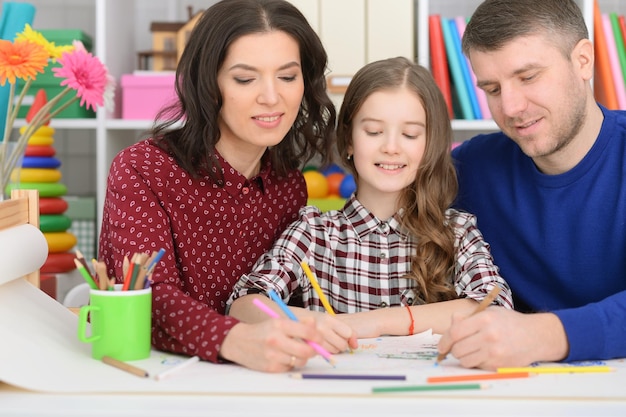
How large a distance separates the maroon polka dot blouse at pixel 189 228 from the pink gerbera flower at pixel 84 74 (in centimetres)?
48

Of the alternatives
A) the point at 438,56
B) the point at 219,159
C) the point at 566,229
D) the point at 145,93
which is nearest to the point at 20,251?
the point at 219,159

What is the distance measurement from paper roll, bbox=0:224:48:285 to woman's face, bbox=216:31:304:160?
1.36 feet

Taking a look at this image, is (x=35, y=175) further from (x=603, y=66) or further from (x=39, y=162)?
(x=603, y=66)

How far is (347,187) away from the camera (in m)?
2.64

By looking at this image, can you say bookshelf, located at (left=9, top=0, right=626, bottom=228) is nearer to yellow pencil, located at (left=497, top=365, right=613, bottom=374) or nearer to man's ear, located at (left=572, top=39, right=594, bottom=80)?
man's ear, located at (left=572, top=39, right=594, bottom=80)

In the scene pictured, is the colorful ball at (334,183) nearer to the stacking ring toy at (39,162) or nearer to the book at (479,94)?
the book at (479,94)

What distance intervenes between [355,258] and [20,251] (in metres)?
0.63

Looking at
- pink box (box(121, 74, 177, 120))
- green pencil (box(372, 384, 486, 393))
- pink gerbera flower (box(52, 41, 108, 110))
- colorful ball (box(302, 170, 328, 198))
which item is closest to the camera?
green pencil (box(372, 384, 486, 393))

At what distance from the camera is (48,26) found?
319cm

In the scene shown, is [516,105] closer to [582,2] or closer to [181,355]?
[181,355]

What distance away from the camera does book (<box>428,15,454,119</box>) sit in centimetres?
267

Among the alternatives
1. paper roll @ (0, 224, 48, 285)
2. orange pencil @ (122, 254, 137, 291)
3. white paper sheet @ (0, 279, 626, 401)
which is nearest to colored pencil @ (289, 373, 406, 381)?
white paper sheet @ (0, 279, 626, 401)

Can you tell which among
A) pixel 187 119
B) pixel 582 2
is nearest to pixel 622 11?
pixel 582 2

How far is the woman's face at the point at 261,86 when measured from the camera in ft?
4.79
